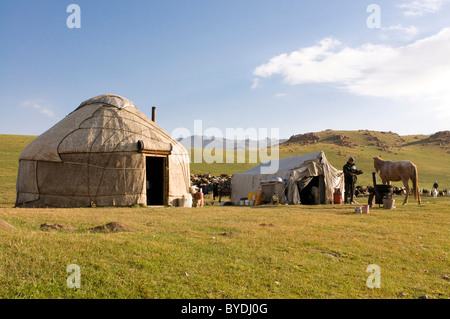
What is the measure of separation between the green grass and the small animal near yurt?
6343 millimetres

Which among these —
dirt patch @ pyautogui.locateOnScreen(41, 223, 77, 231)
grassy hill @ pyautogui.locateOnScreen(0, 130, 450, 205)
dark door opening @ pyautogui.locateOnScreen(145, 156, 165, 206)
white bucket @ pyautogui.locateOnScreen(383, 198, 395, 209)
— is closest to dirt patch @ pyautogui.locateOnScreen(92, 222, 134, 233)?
dirt patch @ pyautogui.locateOnScreen(41, 223, 77, 231)

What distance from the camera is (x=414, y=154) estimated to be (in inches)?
2724

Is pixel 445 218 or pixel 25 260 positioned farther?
pixel 445 218

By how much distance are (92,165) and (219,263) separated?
35.5 feet

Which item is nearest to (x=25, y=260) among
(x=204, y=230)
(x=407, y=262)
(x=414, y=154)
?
(x=204, y=230)

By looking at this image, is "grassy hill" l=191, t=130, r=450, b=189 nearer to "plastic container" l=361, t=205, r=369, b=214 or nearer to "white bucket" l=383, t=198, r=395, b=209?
"white bucket" l=383, t=198, r=395, b=209

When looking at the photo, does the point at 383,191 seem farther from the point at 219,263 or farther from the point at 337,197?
the point at 219,263

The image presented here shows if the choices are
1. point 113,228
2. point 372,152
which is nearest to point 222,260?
point 113,228

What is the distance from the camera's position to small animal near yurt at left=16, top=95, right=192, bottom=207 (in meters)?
14.8

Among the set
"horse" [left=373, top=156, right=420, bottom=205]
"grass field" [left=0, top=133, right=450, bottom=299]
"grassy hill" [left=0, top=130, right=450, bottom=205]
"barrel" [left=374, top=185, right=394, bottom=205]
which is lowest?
"grass field" [left=0, top=133, right=450, bottom=299]
